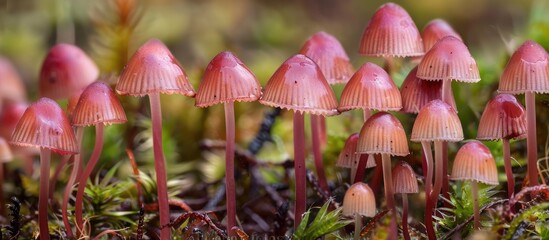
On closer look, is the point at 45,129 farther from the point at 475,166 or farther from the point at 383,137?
the point at 475,166

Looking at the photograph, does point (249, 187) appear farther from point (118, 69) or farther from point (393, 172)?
point (118, 69)

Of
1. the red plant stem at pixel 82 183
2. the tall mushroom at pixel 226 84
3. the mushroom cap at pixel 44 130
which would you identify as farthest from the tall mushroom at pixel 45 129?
the tall mushroom at pixel 226 84

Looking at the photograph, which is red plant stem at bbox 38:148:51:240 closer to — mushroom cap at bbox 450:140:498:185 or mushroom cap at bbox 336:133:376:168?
mushroom cap at bbox 336:133:376:168

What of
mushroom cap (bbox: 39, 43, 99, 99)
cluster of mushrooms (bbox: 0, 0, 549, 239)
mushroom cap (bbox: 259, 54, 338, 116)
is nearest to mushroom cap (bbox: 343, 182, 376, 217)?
cluster of mushrooms (bbox: 0, 0, 549, 239)

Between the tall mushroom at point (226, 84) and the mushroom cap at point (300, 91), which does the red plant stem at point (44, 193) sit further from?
the mushroom cap at point (300, 91)

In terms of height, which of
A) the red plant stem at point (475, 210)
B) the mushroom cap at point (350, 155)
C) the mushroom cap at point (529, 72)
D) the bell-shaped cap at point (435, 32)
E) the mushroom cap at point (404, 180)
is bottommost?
the red plant stem at point (475, 210)

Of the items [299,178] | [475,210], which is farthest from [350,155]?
[475,210]
